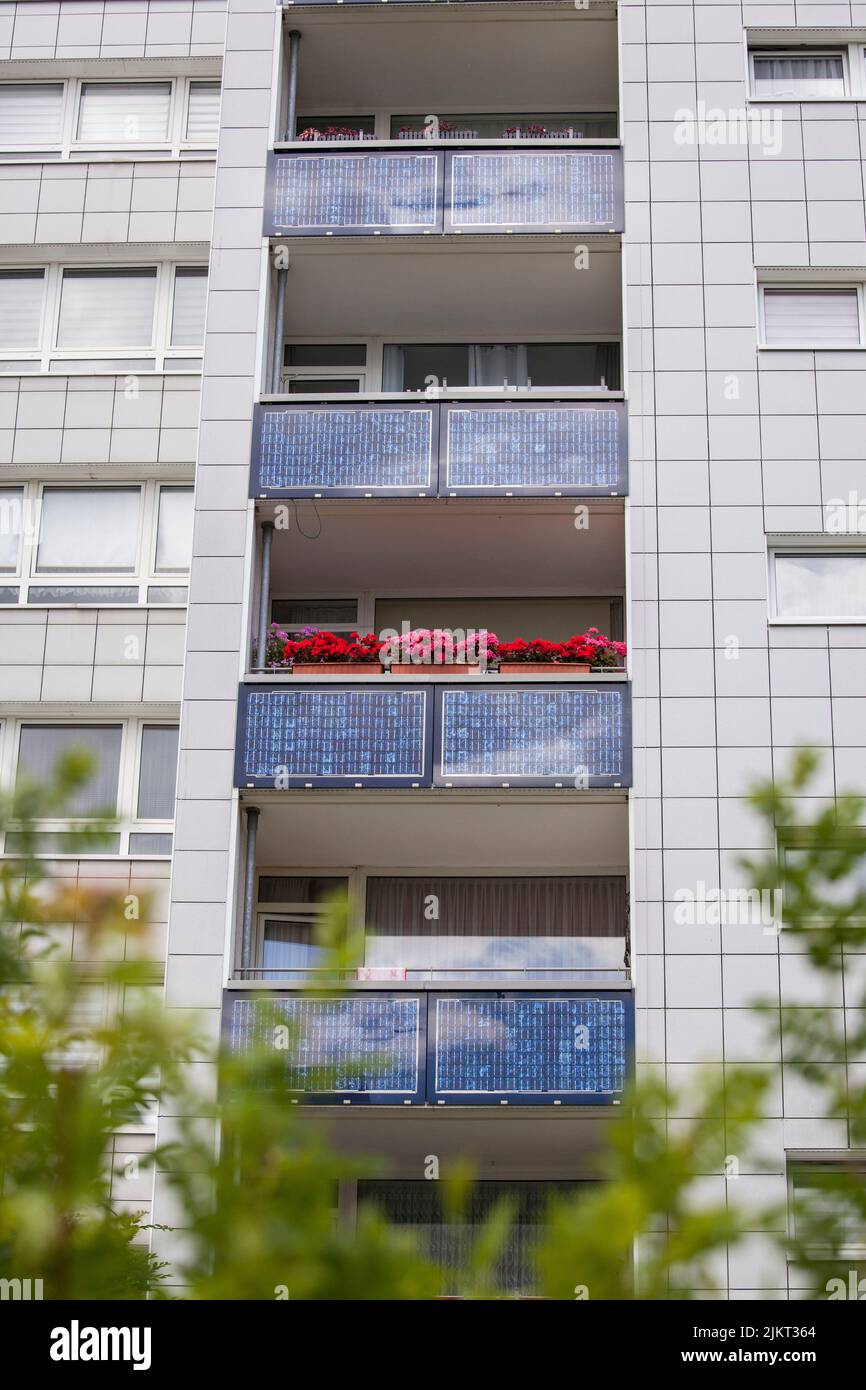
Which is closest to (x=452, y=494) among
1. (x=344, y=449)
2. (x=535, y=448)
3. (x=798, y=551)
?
(x=535, y=448)

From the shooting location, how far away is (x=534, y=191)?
59.1ft

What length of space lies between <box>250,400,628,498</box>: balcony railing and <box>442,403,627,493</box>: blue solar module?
0.03 feet

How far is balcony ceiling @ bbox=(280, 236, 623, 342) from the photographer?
18125 mm

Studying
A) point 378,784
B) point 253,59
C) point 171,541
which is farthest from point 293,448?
point 253,59

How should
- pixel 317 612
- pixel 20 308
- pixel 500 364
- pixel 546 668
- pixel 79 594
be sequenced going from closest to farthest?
pixel 546 668 → pixel 79 594 → pixel 317 612 → pixel 20 308 → pixel 500 364

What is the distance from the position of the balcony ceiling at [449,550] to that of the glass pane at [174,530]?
3.29 ft

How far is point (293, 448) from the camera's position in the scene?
17.0 metres

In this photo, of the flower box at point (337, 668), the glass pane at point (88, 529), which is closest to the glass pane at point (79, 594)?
the glass pane at point (88, 529)

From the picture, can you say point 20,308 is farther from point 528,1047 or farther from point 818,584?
point 528,1047

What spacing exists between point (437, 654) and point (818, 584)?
152 inches

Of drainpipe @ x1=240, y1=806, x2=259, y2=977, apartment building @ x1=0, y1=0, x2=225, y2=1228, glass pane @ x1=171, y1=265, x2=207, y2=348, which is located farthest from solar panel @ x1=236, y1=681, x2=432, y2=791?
glass pane @ x1=171, y1=265, x2=207, y2=348

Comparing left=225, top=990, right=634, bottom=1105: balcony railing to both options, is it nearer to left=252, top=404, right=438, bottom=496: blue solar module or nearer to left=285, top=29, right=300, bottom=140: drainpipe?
left=252, top=404, right=438, bottom=496: blue solar module
